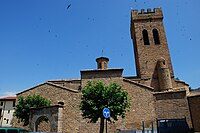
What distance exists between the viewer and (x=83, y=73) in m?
26.5

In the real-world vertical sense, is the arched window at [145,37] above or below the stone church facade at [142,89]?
above

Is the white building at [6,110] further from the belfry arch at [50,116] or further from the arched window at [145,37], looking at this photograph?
the arched window at [145,37]

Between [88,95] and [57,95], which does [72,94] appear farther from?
[88,95]

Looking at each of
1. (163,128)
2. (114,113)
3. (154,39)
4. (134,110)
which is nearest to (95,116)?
(114,113)

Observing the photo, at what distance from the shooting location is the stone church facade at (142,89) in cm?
2234

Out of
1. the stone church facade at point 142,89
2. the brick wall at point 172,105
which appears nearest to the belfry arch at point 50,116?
the stone church facade at point 142,89

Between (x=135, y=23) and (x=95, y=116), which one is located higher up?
(x=135, y=23)

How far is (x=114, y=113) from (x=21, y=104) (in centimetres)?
1317

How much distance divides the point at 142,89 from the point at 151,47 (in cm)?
1075

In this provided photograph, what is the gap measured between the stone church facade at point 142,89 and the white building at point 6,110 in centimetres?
1248

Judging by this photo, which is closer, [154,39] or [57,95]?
[57,95]

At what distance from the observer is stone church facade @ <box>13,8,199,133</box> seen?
2234 centimetres

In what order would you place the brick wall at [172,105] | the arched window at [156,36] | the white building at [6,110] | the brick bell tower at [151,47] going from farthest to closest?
the white building at [6,110] → the arched window at [156,36] → the brick bell tower at [151,47] → the brick wall at [172,105]

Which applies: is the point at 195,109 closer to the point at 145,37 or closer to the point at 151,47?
the point at 151,47
